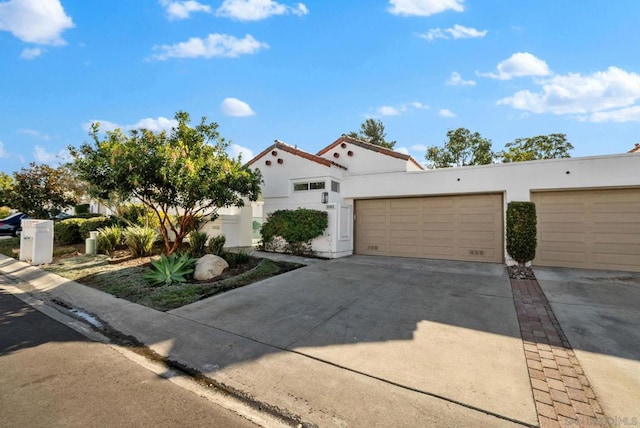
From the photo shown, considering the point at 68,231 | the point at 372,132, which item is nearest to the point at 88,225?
the point at 68,231

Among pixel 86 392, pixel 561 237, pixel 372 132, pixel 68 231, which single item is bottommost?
pixel 86 392

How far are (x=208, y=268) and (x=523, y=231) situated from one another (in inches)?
345

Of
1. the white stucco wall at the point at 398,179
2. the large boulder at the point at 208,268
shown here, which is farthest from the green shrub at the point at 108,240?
the white stucco wall at the point at 398,179

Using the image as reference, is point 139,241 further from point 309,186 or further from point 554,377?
point 554,377

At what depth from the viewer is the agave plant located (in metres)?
6.76

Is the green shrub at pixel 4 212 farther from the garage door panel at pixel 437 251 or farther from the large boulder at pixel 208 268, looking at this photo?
the garage door panel at pixel 437 251

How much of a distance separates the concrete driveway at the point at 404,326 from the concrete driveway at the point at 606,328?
2.13 ft

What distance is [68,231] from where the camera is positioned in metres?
11.9

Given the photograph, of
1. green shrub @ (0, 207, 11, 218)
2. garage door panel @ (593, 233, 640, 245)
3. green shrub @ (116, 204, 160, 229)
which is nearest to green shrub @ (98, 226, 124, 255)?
green shrub @ (116, 204, 160, 229)

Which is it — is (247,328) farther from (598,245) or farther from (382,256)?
(598,245)

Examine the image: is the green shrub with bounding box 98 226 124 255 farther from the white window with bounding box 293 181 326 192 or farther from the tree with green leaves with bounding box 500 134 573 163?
the tree with green leaves with bounding box 500 134 573 163

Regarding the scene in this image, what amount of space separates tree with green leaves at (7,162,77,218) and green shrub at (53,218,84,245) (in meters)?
4.78

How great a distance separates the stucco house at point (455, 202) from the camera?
826cm

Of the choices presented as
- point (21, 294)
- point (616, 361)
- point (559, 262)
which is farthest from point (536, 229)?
point (21, 294)
